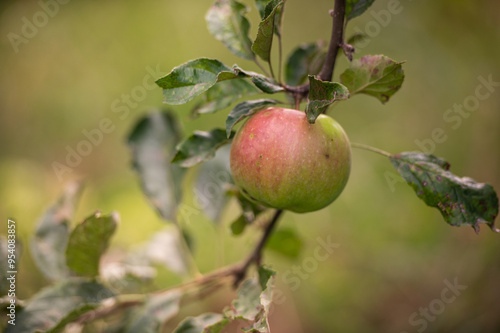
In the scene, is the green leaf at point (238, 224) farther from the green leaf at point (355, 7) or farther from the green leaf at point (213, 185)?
the green leaf at point (355, 7)

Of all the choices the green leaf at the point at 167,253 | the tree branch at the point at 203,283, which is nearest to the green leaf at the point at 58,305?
the tree branch at the point at 203,283

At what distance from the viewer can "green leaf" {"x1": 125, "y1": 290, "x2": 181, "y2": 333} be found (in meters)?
0.77

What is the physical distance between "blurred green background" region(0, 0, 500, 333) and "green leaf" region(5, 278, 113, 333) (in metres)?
0.34

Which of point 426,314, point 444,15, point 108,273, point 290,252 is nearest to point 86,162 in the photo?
point 108,273

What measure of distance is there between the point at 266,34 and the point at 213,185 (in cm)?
55

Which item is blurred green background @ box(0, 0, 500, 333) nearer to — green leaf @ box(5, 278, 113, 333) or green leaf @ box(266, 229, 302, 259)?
green leaf @ box(266, 229, 302, 259)

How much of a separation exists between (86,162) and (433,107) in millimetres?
1790

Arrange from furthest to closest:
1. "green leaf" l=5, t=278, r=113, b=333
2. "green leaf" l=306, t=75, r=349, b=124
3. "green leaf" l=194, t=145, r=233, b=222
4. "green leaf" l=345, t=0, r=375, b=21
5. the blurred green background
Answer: the blurred green background
"green leaf" l=194, t=145, r=233, b=222
"green leaf" l=5, t=278, r=113, b=333
"green leaf" l=345, t=0, r=375, b=21
"green leaf" l=306, t=75, r=349, b=124

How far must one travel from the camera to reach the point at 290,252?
0.98 m

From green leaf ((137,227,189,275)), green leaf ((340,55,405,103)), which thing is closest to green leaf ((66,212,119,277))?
green leaf ((137,227,189,275))

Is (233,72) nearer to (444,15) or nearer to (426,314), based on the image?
(426,314)

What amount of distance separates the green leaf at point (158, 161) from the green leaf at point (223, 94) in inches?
11.3

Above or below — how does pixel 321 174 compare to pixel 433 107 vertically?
above

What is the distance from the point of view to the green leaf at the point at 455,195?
0.57 m
